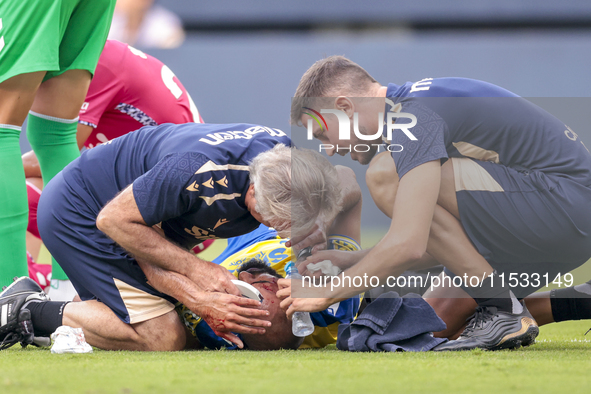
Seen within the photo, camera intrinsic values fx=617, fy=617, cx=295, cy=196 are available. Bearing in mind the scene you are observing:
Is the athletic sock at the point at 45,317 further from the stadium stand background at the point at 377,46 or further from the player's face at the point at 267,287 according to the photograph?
the stadium stand background at the point at 377,46

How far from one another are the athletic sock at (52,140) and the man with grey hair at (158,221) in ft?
1.15

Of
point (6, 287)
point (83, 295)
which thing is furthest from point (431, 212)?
point (6, 287)

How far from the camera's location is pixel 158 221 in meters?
1.84

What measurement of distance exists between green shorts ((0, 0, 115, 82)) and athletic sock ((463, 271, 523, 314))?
166cm

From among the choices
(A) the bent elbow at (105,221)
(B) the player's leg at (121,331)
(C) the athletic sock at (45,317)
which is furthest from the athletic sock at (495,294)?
(C) the athletic sock at (45,317)

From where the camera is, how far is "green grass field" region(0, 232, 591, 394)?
1.30m

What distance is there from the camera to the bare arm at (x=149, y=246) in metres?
1.84

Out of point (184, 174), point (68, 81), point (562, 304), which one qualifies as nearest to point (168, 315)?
point (184, 174)

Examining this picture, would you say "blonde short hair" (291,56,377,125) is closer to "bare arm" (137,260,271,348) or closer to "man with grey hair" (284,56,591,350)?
"man with grey hair" (284,56,591,350)

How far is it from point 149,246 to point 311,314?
58 cm

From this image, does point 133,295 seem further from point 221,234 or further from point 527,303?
point 527,303

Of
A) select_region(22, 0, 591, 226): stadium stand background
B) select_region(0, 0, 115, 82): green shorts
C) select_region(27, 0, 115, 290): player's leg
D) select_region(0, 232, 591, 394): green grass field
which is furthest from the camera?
select_region(22, 0, 591, 226): stadium stand background

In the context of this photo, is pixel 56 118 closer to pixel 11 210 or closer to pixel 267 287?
pixel 11 210

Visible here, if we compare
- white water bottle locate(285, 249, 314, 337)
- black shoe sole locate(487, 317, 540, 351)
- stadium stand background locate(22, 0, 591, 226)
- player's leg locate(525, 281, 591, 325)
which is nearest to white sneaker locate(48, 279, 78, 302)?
white water bottle locate(285, 249, 314, 337)
